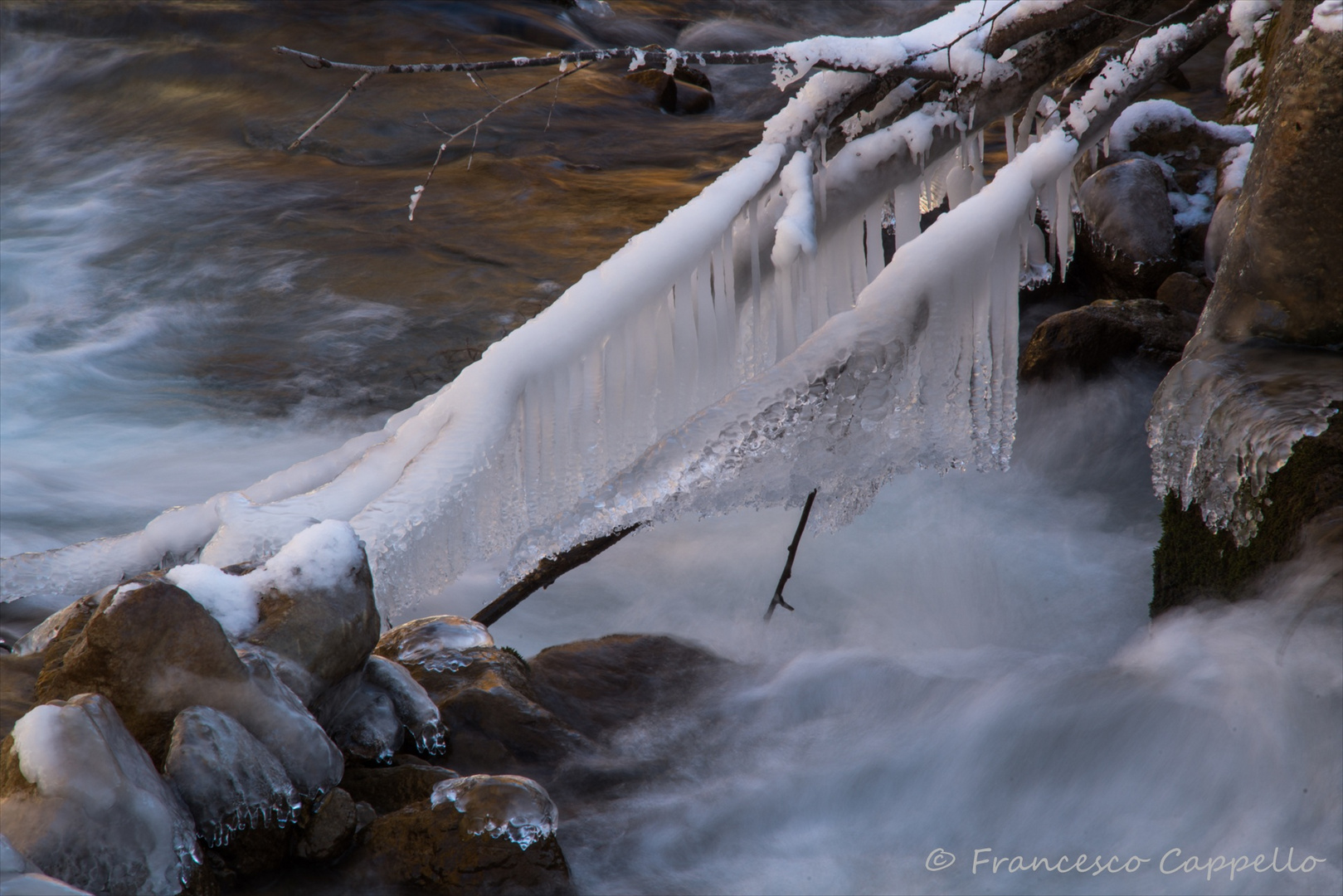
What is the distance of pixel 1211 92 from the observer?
9.70 m

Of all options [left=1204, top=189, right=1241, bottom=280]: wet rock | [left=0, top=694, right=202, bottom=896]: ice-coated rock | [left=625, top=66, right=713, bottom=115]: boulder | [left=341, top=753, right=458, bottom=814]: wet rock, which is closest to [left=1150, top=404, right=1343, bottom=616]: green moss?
[left=1204, top=189, right=1241, bottom=280]: wet rock

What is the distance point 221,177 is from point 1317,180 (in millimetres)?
9101

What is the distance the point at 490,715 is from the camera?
2830 mm

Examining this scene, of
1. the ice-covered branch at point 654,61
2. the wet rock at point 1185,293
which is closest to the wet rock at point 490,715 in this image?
the ice-covered branch at point 654,61

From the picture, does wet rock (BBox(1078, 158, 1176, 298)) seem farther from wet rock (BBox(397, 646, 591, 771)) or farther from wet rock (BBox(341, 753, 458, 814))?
wet rock (BBox(341, 753, 458, 814))

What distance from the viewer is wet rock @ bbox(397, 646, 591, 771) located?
2.75m

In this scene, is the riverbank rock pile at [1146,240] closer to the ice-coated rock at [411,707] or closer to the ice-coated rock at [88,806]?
the ice-coated rock at [411,707]

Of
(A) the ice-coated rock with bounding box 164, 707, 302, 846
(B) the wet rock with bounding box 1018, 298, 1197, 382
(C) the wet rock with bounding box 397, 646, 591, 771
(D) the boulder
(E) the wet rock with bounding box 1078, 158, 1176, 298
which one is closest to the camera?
(A) the ice-coated rock with bounding box 164, 707, 302, 846

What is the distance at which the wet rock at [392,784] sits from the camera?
2393mm

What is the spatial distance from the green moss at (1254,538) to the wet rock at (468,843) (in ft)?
5.87

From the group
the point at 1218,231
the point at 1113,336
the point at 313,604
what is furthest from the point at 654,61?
the point at 1218,231

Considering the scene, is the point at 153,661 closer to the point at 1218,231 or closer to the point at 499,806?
the point at 499,806

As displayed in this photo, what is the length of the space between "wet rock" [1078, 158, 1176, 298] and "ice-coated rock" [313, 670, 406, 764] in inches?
151

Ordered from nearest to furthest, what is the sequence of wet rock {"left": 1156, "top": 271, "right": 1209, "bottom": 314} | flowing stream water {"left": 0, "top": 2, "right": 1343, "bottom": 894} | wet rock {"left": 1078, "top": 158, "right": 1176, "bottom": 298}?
flowing stream water {"left": 0, "top": 2, "right": 1343, "bottom": 894}, wet rock {"left": 1156, "top": 271, "right": 1209, "bottom": 314}, wet rock {"left": 1078, "top": 158, "right": 1176, "bottom": 298}
